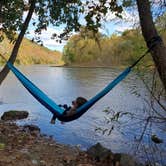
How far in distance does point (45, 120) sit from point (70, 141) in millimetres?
2952

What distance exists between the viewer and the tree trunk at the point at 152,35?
9.66 ft

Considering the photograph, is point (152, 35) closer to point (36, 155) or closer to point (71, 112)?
point (71, 112)

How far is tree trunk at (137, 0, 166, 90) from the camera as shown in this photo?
116 inches

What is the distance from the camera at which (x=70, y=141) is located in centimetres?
792

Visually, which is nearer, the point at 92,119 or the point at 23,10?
the point at 23,10

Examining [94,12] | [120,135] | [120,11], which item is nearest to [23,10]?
[94,12]

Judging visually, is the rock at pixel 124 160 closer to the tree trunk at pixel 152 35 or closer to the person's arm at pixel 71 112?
the person's arm at pixel 71 112

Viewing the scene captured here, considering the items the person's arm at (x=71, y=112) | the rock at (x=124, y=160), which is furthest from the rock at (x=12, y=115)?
the person's arm at (x=71, y=112)

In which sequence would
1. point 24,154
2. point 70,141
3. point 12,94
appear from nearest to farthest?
point 24,154 < point 70,141 < point 12,94

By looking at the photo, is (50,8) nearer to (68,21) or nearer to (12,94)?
(68,21)

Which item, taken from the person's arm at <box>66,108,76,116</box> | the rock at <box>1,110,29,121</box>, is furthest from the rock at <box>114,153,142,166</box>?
the rock at <box>1,110,29,121</box>

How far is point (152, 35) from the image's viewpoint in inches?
118

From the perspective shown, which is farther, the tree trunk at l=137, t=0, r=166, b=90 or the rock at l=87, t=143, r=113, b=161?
the rock at l=87, t=143, r=113, b=161

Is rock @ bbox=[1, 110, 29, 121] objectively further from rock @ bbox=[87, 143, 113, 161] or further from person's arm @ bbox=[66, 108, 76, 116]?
person's arm @ bbox=[66, 108, 76, 116]
